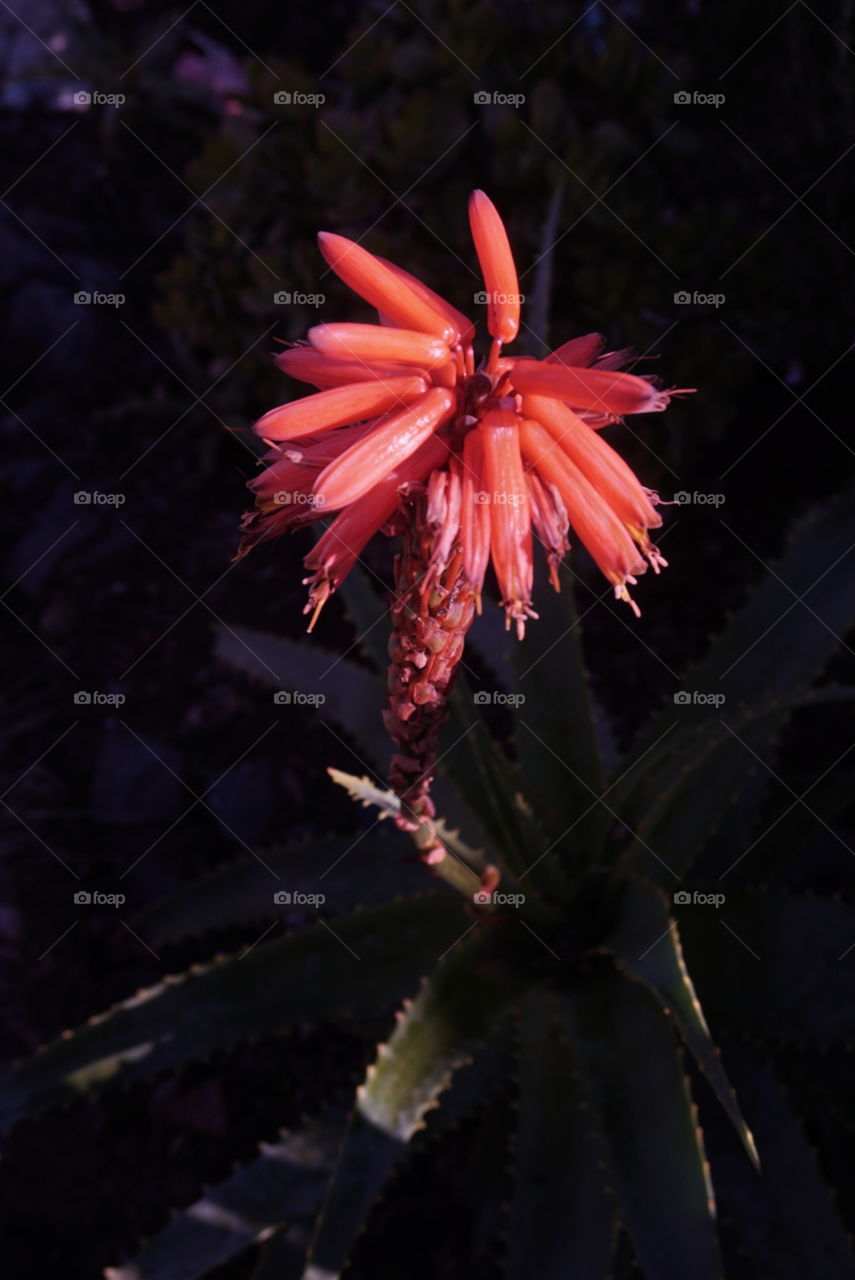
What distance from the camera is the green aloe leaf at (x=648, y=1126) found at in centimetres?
178

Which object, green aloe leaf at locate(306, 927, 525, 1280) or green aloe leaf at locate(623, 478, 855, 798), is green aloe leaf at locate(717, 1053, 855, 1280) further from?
green aloe leaf at locate(623, 478, 855, 798)

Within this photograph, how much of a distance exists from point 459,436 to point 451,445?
0.7 inches

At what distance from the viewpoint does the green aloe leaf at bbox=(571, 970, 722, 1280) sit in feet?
5.83

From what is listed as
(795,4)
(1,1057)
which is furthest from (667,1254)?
(795,4)

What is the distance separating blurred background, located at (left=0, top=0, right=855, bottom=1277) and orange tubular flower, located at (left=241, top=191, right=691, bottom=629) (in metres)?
1.58

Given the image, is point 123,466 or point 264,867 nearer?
point 264,867

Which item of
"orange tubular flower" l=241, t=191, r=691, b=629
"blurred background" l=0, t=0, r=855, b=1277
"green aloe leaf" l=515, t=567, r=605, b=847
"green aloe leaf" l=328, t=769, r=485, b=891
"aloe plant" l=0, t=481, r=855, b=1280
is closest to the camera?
"orange tubular flower" l=241, t=191, r=691, b=629

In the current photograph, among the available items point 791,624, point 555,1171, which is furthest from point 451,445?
point 555,1171

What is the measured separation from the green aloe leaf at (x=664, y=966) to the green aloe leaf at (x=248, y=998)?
451mm

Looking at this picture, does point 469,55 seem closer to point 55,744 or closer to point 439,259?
point 439,259

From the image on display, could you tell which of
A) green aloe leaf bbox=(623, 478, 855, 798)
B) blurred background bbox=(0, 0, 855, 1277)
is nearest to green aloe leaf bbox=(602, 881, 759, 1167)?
green aloe leaf bbox=(623, 478, 855, 798)

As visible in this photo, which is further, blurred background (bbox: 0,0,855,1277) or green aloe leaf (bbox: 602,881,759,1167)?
blurred background (bbox: 0,0,855,1277)

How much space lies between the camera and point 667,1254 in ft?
5.85

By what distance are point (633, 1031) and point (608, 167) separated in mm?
2868
